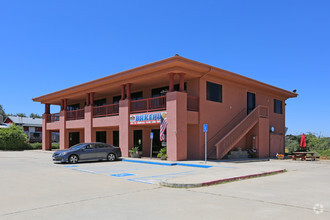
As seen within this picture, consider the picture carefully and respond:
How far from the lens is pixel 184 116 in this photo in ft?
62.8

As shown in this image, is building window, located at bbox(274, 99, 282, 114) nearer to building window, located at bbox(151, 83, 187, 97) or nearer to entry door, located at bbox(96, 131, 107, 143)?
building window, located at bbox(151, 83, 187, 97)

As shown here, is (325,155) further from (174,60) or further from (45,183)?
(45,183)

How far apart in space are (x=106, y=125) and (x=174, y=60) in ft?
33.6

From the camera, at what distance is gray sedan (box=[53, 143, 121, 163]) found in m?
18.8

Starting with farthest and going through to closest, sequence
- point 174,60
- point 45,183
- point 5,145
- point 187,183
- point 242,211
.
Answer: point 5,145 → point 174,60 → point 45,183 → point 187,183 → point 242,211

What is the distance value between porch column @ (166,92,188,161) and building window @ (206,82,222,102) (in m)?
2.63

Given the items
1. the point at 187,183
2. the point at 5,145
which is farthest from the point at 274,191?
the point at 5,145

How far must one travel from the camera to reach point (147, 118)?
68.6ft

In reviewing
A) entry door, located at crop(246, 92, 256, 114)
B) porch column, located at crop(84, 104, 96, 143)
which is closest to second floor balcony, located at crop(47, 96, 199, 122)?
porch column, located at crop(84, 104, 96, 143)

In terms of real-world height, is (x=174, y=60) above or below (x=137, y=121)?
above

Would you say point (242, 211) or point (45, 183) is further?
point (45, 183)

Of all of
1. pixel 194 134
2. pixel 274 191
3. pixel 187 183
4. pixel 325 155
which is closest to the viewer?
pixel 274 191

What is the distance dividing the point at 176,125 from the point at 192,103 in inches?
99.5

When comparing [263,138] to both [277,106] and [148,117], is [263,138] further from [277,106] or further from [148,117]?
[148,117]
